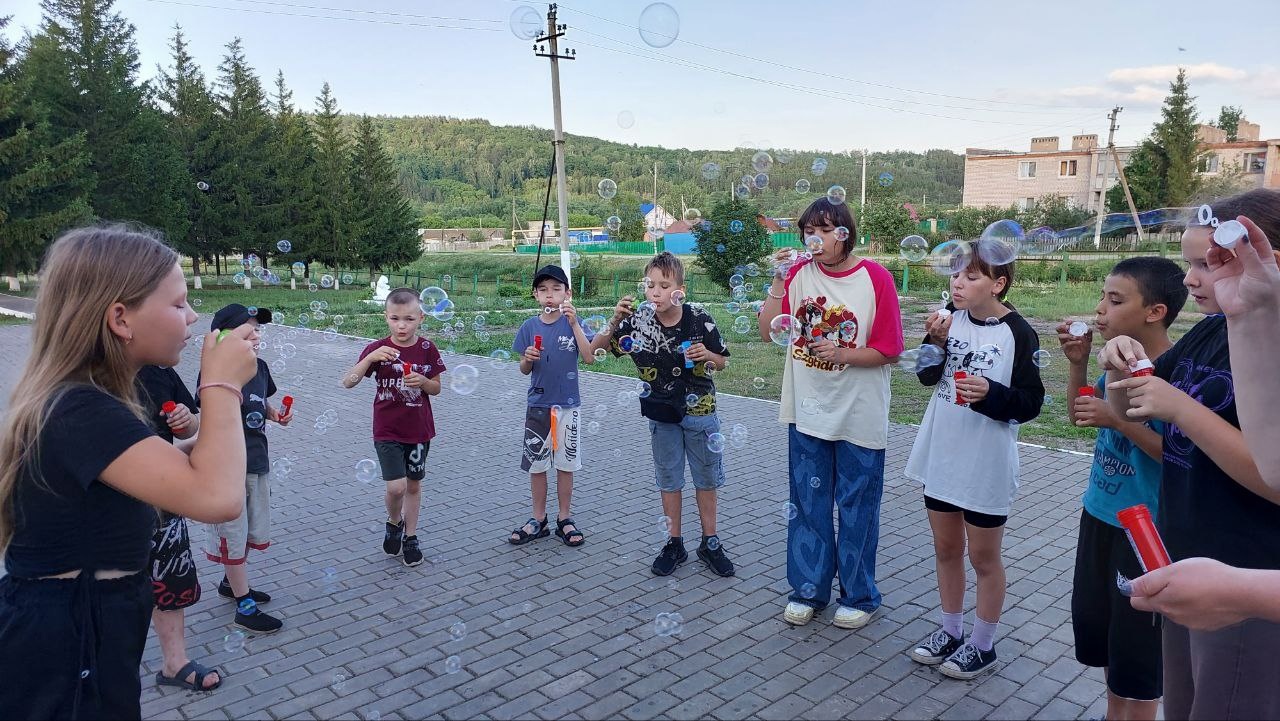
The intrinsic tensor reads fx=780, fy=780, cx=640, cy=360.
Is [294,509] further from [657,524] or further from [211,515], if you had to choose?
[211,515]

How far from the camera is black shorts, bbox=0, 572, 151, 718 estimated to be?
195 centimetres

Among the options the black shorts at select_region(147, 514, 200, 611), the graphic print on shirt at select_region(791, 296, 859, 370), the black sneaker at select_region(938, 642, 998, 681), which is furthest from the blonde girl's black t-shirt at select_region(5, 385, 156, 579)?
the black sneaker at select_region(938, 642, 998, 681)

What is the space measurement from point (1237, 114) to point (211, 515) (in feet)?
294

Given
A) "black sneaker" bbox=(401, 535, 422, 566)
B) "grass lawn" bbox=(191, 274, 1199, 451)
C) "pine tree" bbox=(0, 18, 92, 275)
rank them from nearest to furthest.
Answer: "black sneaker" bbox=(401, 535, 422, 566) → "grass lawn" bbox=(191, 274, 1199, 451) → "pine tree" bbox=(0, 18, 92, 275)

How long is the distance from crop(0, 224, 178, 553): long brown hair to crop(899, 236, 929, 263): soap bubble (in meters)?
4.33

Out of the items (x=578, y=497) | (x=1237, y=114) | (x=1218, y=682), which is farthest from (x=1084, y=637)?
(x=1237, y=114)

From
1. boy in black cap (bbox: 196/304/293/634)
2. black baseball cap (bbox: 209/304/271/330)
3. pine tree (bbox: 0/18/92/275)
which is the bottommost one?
boy in black cap (bbox: 196/304/293/634)

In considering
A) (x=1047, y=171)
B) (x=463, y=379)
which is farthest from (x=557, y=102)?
(x=1047, y=171)

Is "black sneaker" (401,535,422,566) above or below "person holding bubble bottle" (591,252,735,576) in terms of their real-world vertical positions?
below

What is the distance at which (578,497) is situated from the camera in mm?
6664

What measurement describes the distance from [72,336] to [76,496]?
408 mm

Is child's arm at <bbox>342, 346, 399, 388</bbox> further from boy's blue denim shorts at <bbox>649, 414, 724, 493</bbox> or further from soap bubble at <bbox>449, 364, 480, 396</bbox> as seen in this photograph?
boy's blue denim shorts at <bbox>649, 414, 724, 493</bbox>

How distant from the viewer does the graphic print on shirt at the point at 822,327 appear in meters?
4.09

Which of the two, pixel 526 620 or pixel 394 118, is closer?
pixel 526 620
